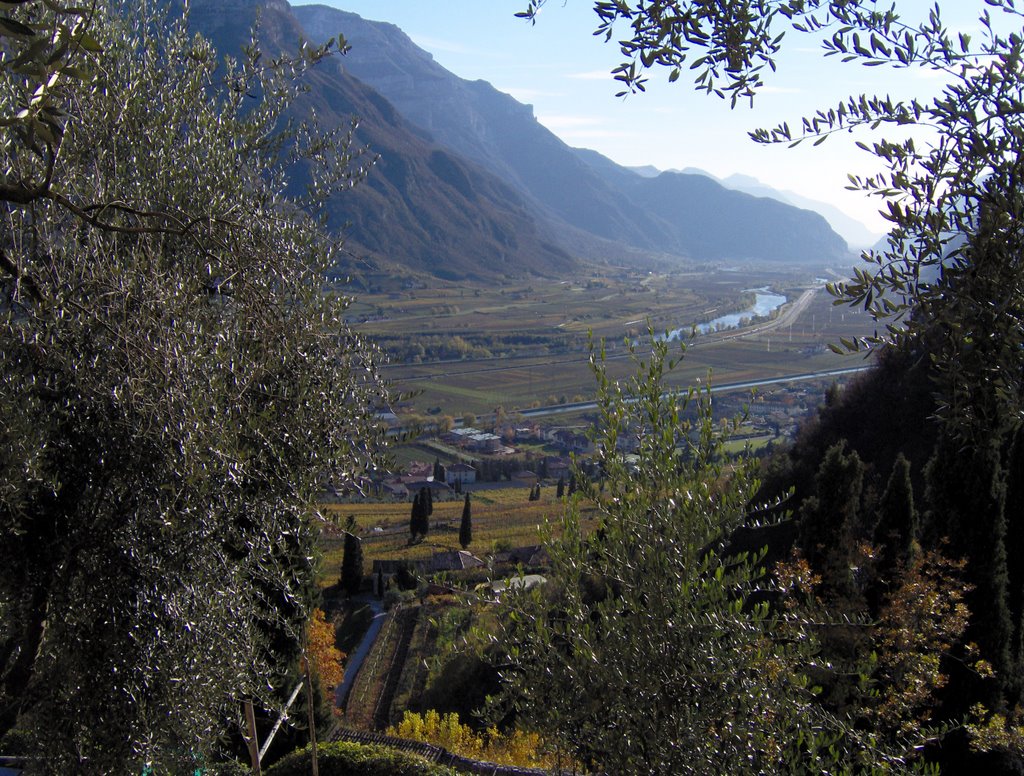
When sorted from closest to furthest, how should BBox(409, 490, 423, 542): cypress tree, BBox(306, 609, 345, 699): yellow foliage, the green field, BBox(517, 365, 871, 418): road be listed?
BBox(306, 609, 345, 699): yellow foliage, BBox(409, 490, 423, 542): cypress tree, BBox(517, 365, 871, 418): road, the green field

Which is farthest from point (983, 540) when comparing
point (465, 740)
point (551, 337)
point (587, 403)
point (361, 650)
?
point (551, 337)

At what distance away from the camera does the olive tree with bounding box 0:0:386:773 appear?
449 centimetres

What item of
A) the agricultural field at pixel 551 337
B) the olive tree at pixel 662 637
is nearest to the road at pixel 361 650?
the olive tree at pixel 662 637

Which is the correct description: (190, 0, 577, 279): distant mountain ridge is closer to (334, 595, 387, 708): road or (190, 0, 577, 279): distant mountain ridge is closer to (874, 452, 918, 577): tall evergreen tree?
(334, 595, 387, 708): road

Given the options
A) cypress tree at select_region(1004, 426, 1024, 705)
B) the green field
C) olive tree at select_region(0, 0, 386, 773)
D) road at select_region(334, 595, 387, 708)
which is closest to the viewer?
olive tree at select_region(0, 0, 386, 773)

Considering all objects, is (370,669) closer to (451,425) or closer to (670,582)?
(670,582)

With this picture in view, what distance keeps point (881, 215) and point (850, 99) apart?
1.91 ft

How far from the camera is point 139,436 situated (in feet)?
14.6

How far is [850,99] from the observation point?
3.52m

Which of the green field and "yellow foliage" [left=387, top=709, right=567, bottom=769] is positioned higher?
the green field

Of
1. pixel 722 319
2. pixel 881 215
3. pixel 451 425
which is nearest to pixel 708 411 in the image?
pixel 881 215

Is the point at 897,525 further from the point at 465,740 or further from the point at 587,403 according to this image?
the point at 587,403

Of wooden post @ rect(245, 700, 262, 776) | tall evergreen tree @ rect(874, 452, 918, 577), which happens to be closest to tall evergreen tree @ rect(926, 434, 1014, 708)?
tall evergreen tree @ rect(874, 452, 918, 577)

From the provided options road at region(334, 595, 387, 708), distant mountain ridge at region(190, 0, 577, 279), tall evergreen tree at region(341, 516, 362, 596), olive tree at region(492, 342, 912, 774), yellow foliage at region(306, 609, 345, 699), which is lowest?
road at region(334, 595, 387, 708)
